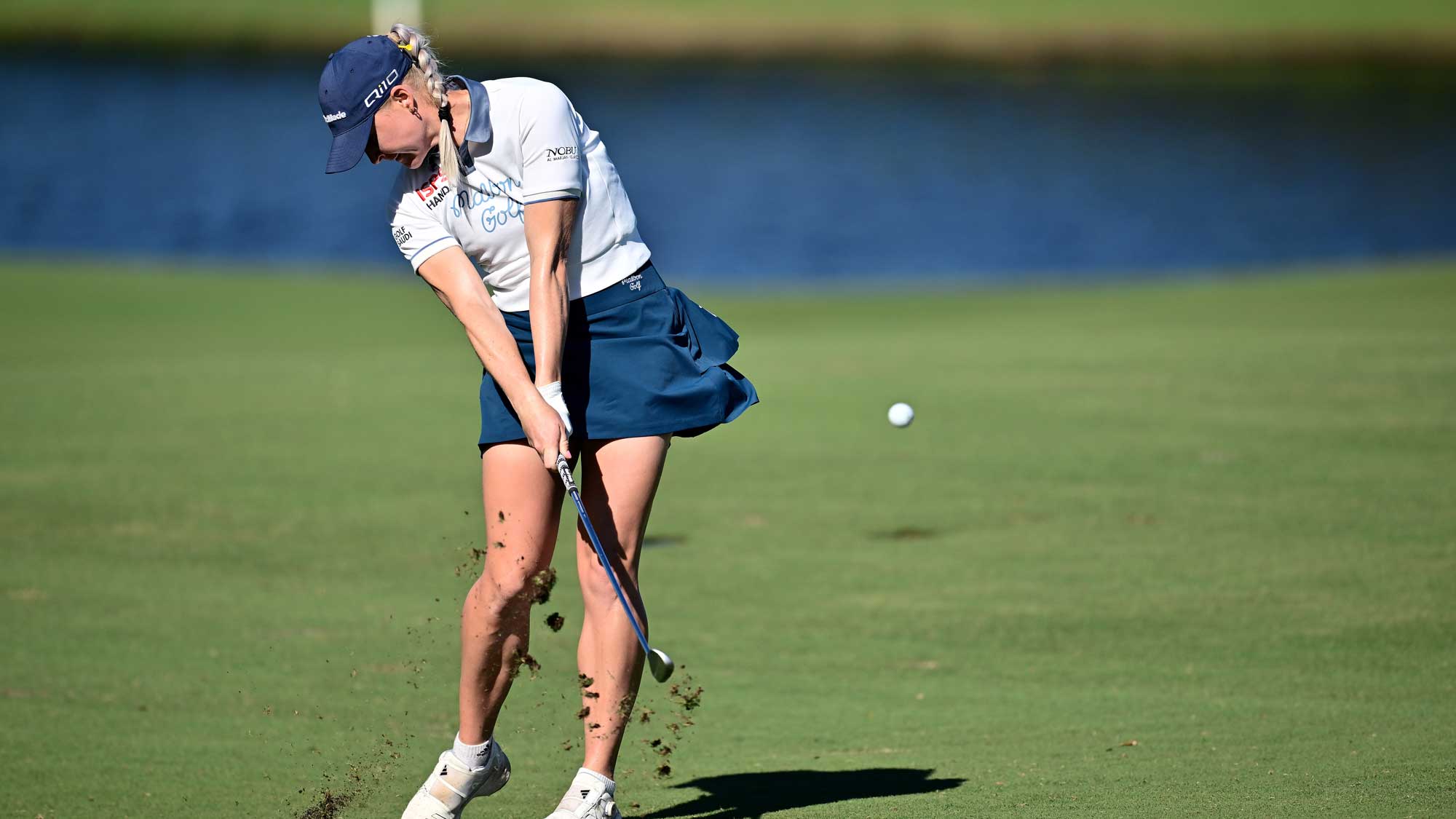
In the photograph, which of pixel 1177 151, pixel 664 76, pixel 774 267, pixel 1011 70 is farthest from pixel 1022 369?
pixel 1011 70

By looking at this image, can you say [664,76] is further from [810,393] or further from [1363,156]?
[810,393]

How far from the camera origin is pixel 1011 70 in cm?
6188

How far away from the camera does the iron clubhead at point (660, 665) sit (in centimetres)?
394

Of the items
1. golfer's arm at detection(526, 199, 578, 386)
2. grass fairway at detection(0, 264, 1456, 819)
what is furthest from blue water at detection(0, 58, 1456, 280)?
golfer's arm at detection(526, 199, 578, 386)

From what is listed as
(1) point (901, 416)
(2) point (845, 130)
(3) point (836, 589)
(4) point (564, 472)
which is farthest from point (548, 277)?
(2) point (845, 130)

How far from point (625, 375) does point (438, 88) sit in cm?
83

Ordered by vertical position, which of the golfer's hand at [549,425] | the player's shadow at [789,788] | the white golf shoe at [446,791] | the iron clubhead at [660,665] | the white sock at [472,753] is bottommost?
the player's shadow at [789,788]

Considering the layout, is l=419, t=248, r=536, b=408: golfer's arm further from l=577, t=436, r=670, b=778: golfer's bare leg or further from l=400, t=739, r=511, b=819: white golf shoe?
l=400, t=739, r=511, b=819: white golf shoe

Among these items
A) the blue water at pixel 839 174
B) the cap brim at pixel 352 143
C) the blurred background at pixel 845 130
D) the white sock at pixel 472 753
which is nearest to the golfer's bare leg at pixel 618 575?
the white sock at pixel 472 753

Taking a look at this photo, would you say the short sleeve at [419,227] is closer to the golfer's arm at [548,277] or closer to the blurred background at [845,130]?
the golfer's arm at [548,277]

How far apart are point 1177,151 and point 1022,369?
31.5 metres

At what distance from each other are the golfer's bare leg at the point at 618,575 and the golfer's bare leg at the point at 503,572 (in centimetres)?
11

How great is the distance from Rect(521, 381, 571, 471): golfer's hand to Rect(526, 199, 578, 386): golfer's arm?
1.6 inches

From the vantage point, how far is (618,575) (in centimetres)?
418
